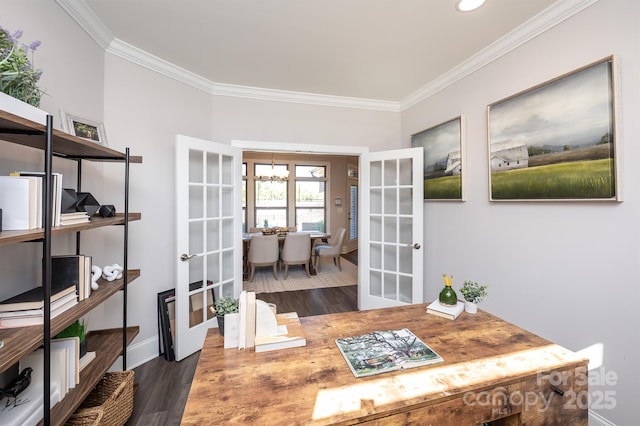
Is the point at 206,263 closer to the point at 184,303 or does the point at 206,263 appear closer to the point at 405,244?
the point at 184,303

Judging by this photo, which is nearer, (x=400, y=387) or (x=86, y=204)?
(x=400, y=387)

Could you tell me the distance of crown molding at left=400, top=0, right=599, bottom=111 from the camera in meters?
1.64

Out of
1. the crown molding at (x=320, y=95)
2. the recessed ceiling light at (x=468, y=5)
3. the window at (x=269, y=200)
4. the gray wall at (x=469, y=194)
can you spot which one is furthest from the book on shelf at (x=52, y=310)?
the window at (x=269, y=200)

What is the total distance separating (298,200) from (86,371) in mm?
5705

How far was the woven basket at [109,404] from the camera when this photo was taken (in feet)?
4.23

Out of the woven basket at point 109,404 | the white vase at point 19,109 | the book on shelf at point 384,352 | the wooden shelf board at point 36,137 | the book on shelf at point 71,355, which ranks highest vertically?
the white vase at point 19,109

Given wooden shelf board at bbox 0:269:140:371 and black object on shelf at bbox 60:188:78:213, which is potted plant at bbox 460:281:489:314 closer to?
wooden shelf board at bbox 0:269:140:371

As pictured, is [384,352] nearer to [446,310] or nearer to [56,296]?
[446,310]

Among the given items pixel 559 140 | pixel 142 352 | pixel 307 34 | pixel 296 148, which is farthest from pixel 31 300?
pixel 559 140

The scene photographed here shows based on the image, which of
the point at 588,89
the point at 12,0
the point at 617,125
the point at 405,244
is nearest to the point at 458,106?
the point at 588,89

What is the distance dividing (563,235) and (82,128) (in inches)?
122

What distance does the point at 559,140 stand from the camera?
1.66 metres

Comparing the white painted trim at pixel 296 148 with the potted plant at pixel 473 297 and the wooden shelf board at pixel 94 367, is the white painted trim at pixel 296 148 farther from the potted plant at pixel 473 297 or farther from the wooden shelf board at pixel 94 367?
the potted plant at pixel 473 297

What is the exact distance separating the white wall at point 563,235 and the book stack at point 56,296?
9.27 feet
